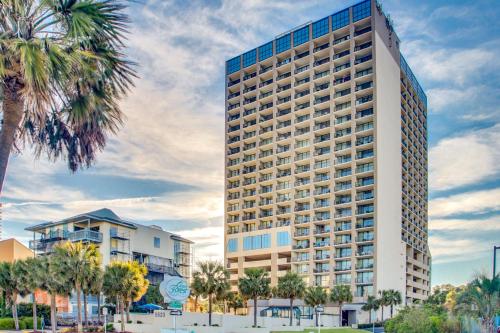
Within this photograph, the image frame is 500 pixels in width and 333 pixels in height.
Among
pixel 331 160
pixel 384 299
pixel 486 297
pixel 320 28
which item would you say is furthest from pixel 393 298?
pixel 486 297

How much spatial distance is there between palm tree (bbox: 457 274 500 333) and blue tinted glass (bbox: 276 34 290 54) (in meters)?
94.5

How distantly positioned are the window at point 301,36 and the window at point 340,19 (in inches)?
261

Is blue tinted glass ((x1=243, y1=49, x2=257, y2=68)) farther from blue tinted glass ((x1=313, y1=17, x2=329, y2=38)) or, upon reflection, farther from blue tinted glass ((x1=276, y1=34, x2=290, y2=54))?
blue tinted glass ((x1=313, y1=17, x2=329, y2=38))

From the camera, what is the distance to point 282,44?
117 meters

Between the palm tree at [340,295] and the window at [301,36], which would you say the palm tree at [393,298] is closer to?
the palm tree at [340,295]

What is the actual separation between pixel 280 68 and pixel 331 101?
618 inches

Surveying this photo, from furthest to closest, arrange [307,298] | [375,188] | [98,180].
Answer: [375,188] → [307,298] → [98,180]

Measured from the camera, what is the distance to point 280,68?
116188 mm

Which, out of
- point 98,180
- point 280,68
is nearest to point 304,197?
point 280,68

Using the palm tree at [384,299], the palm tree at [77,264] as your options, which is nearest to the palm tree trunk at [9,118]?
the palm tree at [77,264]

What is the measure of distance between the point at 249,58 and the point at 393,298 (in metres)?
63.2

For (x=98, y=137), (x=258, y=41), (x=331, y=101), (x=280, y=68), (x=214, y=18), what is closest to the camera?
(x=98, y=137)

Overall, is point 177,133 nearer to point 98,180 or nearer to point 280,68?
point 98,180

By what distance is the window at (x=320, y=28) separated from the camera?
362ft
